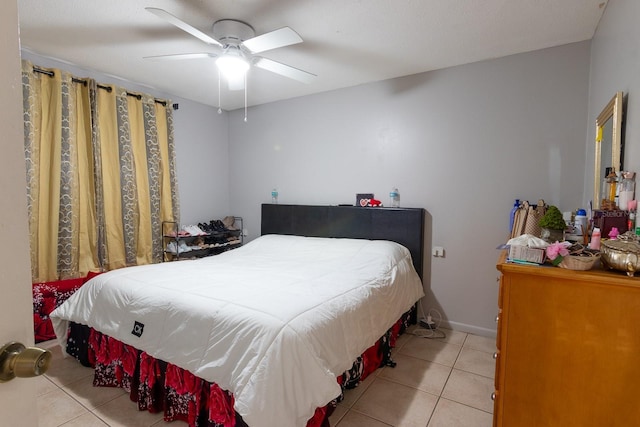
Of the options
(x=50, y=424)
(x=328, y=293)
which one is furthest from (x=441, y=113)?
(x=50, y=424)

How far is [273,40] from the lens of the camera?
6.66ft

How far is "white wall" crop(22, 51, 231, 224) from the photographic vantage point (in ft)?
13.1

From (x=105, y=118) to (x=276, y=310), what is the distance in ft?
9.50

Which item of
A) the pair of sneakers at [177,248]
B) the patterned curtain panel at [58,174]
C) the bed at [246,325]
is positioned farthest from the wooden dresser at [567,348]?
the patterned curtain panel at [58,174]

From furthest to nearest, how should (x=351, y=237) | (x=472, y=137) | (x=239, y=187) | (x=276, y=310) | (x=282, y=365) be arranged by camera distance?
(x=239, y=187) < (x=351, y=237) < (x=472, y=137) < (x=276, y=310) < (x=282, y=365)

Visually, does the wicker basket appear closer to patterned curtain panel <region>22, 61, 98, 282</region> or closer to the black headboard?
the black headboard

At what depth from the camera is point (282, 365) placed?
1362 millimetres

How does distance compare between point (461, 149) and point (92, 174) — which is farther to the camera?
point (92, 174)

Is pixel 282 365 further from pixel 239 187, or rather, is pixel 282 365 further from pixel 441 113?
pixel 239 187

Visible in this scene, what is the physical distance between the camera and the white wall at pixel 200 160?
13.1ft

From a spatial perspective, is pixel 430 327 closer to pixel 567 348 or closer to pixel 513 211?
pixel 513 211

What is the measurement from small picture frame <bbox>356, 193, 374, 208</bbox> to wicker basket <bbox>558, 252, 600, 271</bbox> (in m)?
2.22

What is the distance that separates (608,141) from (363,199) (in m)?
2.00

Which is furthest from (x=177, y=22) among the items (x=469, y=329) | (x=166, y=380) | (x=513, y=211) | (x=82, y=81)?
(x=469, y=329)
